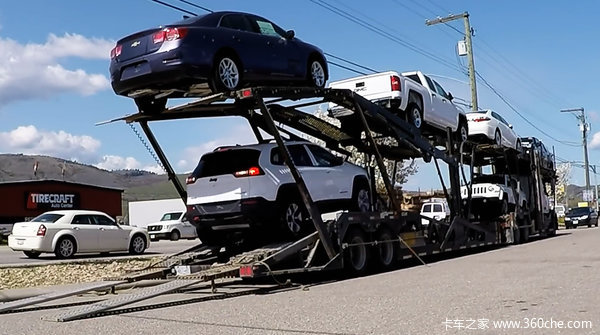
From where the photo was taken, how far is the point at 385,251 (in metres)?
14.1

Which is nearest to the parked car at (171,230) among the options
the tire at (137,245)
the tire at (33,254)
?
the tire at (137,245)

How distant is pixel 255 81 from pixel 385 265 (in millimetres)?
4645

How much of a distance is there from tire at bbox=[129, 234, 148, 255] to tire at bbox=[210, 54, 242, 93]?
38.7 ft

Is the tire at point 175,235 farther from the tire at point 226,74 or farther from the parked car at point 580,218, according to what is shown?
the tire at point 226,74

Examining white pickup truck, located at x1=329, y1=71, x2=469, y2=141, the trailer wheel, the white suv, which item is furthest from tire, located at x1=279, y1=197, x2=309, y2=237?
white pickup truck, located at x1=329, y1=71, x2=469, y2=141

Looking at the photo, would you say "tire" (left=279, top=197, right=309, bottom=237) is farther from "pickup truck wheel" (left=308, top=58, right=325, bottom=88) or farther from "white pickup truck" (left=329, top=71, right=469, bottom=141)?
"white pickup truck" (left=329, top=71, right=469, bottom=141)

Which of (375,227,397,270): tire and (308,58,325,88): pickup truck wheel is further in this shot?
(375,227,397,270): tire

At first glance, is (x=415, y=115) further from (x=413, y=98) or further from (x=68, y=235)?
(x=68, y=235)

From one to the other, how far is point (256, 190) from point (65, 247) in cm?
1031

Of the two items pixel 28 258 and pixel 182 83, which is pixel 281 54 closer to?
pixel 182 83

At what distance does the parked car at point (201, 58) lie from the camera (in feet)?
34.5

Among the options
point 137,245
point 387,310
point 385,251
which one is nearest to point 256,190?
point 385,251

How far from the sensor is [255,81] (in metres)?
11.8

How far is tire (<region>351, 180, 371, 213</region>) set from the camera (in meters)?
13.6
